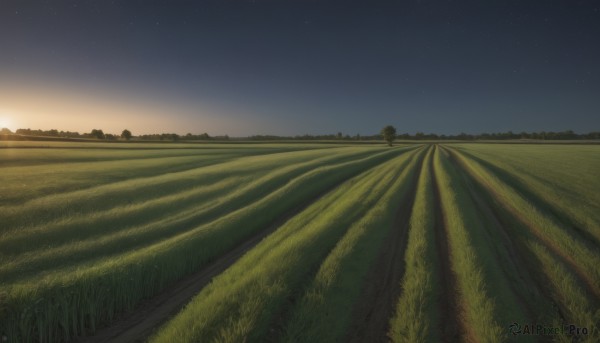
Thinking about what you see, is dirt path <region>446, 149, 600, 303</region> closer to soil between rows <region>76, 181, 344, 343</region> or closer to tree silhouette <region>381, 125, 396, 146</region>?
soil between rows <region>76, 181, 344, 343</region>

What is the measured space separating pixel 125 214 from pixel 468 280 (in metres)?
17.4

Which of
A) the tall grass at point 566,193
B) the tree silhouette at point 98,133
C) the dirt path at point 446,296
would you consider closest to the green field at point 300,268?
the dirt path at point 446,296

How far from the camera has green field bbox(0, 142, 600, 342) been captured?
6.49 m

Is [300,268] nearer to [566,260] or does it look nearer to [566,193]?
[566,260]

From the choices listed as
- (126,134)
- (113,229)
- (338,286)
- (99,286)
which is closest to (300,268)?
(338,286)

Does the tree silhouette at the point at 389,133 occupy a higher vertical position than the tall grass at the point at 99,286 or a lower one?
higher

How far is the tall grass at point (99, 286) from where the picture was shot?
7.09 m

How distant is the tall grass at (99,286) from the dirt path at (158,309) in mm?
345

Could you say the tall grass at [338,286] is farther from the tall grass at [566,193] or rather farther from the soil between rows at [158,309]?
the tall grass at [566,193]

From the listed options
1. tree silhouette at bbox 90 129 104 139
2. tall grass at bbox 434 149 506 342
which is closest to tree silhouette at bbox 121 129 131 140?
tree silhouette at bbox 90 129 104 139

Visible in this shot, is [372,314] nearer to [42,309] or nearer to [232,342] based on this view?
[232,342]

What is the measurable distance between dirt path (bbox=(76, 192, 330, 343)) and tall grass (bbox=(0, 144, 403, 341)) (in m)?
0.35

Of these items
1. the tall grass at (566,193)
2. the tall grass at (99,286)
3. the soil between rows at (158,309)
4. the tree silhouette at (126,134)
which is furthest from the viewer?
the tree silhouette at (126,134)

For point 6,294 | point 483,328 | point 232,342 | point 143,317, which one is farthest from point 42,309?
point 483,328
